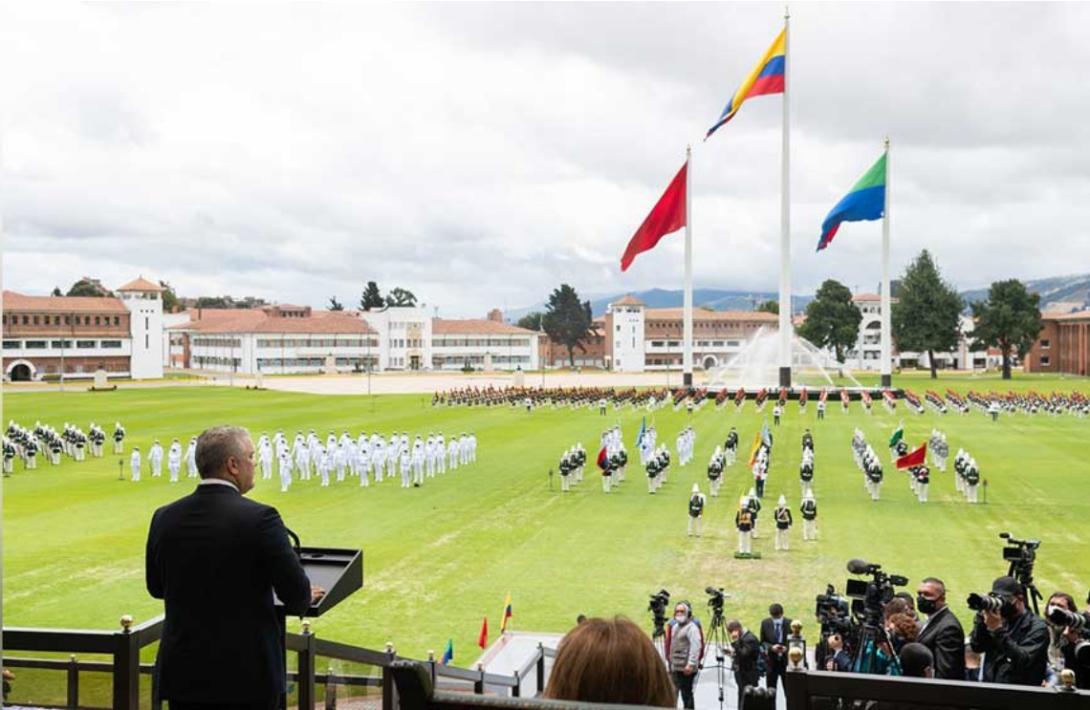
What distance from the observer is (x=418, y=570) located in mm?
16047

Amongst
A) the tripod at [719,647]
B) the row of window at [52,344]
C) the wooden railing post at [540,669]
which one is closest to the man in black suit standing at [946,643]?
the tripod at [719,647]

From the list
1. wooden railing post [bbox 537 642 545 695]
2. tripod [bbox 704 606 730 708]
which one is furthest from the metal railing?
tripod [bbox 704 606 730 708]

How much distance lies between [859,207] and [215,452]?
1971 inches

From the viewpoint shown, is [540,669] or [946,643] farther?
[540,669]

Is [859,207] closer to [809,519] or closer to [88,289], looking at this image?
[809,519]

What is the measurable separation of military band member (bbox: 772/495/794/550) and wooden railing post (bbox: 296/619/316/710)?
13.0 meters

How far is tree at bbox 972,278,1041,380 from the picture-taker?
86938 millimetres

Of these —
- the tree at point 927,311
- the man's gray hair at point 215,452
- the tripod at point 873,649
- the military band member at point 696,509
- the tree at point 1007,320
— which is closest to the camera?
the man's gray hair at point 215,452

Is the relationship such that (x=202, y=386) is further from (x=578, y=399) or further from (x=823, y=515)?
(x=823, y=515)

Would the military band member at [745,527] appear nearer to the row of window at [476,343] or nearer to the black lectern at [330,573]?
the black lectern at [330,573]

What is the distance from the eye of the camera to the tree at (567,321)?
430 feet

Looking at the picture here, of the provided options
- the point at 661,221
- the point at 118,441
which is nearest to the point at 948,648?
the point at 118,441

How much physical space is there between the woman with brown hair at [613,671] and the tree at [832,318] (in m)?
102

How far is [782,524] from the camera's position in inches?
660
